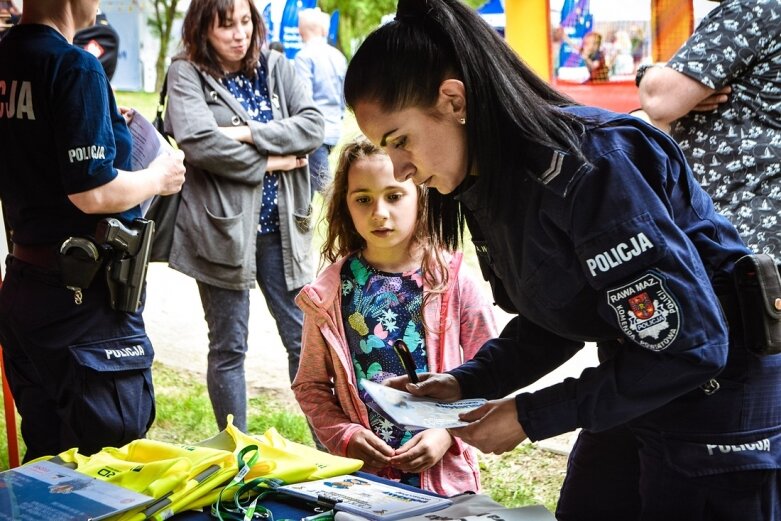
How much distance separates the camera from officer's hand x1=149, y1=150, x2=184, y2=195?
254 cm

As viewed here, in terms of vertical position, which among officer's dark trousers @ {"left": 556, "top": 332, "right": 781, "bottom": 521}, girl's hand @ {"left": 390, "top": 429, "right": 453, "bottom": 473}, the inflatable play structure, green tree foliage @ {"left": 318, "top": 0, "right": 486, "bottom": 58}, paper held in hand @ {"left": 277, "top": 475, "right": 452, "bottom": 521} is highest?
green tree foliage @ {"left": 318, "top": 0, "right": 486, "bottom": 58}

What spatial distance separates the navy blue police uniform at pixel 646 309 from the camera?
1.34m

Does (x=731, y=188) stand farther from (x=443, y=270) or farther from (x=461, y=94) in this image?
(x=461, y=94)

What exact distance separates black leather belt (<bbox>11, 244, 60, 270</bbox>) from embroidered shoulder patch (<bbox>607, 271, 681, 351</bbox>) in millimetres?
1496

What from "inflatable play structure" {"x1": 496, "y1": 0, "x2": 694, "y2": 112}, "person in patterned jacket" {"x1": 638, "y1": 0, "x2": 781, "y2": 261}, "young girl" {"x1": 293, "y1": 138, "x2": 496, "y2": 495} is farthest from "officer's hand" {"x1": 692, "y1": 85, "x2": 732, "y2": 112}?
"inflatable play structure" {"x1": 496, "y1": 0, "x2": 694, "y2": 112}

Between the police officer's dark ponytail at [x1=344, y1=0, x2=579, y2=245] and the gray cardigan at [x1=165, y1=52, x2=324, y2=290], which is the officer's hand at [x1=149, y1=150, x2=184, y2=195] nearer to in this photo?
the gray cardigan at [x1=165, y1=52, x2=324, y2=290]

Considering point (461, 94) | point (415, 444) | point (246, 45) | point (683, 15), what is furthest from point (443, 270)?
point (683, 15)

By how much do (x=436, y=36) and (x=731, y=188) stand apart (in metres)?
1.34

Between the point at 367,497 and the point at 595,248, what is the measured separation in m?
0.59

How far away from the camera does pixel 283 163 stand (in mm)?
3635

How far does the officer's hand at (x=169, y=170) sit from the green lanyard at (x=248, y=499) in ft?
3.30

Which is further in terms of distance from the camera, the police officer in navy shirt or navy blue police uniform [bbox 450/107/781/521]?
the police officer in navy shirt

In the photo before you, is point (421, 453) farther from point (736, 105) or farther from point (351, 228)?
point (736, 105)

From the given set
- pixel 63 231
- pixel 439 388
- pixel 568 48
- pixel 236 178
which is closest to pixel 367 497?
pixel 439 388
